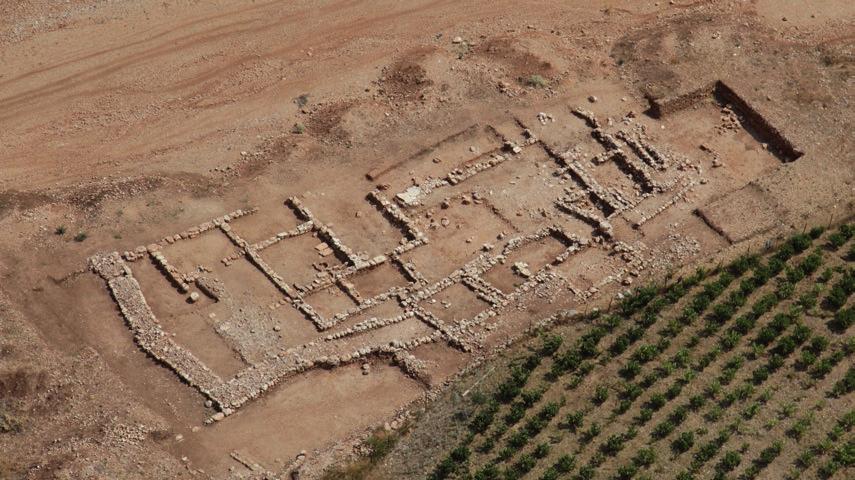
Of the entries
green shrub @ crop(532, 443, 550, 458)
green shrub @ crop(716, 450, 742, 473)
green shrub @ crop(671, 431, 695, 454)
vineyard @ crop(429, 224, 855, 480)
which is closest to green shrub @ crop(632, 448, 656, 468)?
vineyard @ crop(429, 224, 855, 480)

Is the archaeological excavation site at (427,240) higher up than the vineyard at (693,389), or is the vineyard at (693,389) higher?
the archaeological excavation site at (427,240)

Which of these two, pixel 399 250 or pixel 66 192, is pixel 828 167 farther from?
pixel 66 192

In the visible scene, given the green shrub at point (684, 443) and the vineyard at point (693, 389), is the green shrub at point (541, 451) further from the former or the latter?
the green shrub at point (684, 443)

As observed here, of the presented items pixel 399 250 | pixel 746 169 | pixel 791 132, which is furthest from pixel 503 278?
pixel 791 132

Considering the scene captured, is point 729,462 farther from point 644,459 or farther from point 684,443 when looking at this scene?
point 644,459

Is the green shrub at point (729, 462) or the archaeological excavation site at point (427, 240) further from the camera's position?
the archaeological excavation site at point (427, 240)

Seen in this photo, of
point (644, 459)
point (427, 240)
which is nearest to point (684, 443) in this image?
point (644, 459)

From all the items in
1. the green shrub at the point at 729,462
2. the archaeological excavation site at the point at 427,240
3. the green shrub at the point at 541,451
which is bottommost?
the green shrub at the point at 729,462

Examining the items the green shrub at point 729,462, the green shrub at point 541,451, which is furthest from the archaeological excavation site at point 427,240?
the green shrub at point 729,462

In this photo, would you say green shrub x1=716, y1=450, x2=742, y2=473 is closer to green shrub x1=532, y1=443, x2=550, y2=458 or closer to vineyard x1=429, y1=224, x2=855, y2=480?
vineyard x1=429, y1=224, x2=855, y2=480
